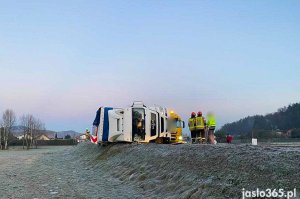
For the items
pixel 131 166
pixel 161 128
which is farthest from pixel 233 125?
pixel 131 166

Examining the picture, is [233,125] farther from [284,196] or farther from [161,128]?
[284,196]

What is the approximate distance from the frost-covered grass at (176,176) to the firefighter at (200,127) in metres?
7.21

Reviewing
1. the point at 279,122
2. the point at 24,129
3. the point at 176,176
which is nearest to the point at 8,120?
the point at 24,129

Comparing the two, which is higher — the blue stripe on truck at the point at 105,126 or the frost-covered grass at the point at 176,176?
the blue stripe on truck at the point at 105,126

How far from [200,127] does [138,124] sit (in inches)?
161

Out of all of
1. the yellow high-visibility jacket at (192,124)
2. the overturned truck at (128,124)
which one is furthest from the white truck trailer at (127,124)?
the yellow high-visibility jacket at (192,124)

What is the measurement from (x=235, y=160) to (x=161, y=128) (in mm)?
16975

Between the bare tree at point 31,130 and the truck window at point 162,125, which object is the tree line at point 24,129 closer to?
the bare tree at point 31,130

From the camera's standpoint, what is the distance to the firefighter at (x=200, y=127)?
25.3 meters

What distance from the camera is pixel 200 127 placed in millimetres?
25375

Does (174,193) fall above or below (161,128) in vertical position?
below

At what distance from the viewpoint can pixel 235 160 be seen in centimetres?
1041

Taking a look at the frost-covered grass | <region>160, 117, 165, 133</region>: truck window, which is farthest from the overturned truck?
the frost-covered grass

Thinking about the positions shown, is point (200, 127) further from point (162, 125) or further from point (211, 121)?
point (162, 125)
